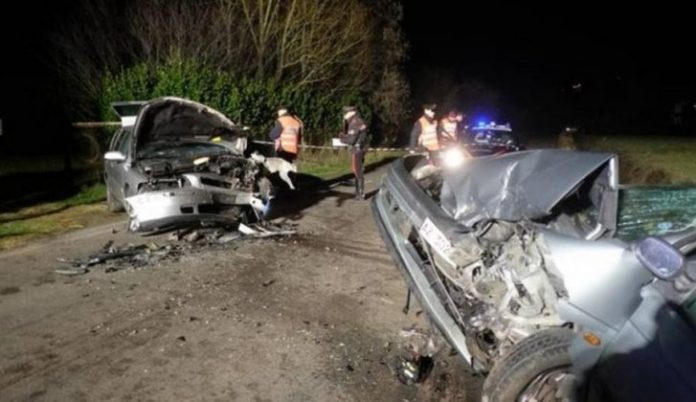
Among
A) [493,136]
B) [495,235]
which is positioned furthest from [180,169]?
[493,136]

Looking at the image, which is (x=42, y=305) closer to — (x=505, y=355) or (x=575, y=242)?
(x=505, y=355)

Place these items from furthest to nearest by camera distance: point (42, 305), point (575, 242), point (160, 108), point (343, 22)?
point (343, 22) → point (160, 108) → point (42, 305) → point (575, 242)

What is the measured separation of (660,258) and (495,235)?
50.6 inches

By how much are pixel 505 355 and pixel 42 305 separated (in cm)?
413

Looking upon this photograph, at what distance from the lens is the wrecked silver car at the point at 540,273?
2.67 meters

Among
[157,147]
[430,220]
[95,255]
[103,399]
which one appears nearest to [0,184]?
[157,147]

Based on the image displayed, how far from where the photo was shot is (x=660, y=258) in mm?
2561

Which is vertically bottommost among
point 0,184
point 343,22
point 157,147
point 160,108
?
point 0,184

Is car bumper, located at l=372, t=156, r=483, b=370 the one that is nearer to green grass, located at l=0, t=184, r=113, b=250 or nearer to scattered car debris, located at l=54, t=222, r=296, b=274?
scattered car debris, located at l=54, t=222, r=296, b=274

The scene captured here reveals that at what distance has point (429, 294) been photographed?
402 centimetres

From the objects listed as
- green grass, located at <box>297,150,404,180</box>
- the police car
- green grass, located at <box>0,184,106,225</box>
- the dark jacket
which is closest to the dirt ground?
green grass, located at <box>0,184,106,225</box>

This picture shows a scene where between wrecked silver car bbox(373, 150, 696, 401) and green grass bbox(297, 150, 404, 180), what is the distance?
10.4m

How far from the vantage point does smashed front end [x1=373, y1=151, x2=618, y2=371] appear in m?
3.43

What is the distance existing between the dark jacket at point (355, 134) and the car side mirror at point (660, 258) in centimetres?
867
